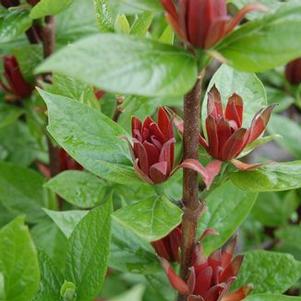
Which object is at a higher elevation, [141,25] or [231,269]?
[141,25]

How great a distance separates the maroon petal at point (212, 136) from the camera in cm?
83

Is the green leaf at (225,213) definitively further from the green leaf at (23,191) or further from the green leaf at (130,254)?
the green leaf at (23,191)

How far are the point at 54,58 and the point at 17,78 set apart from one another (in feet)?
2.44

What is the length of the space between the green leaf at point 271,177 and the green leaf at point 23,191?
61 cm

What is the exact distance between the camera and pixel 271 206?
5.34 ft

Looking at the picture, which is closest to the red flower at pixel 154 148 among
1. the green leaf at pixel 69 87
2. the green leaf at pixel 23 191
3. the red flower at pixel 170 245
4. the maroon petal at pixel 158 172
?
the maroon petal at pixel 158 172

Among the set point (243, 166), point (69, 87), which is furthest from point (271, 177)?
point (69, 87)

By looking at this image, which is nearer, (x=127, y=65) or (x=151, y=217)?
(x=127, y=65)

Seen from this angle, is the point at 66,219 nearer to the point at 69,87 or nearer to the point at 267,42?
the point at 69,87

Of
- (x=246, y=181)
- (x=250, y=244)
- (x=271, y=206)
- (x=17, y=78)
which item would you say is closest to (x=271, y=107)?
(x=246, y=181)

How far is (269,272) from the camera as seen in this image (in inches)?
41.3

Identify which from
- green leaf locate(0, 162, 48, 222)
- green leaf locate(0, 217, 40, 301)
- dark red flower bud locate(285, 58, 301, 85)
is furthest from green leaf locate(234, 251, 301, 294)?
dark red flower bud locate(285, 58, 301, 85)

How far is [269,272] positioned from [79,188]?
324 millimetres

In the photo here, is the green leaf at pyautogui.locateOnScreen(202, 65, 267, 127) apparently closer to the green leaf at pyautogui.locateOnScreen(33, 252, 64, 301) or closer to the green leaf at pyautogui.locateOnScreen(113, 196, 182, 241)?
the green leaf at pyautogui.locateOnScreen(113, 196, 182, 241)
